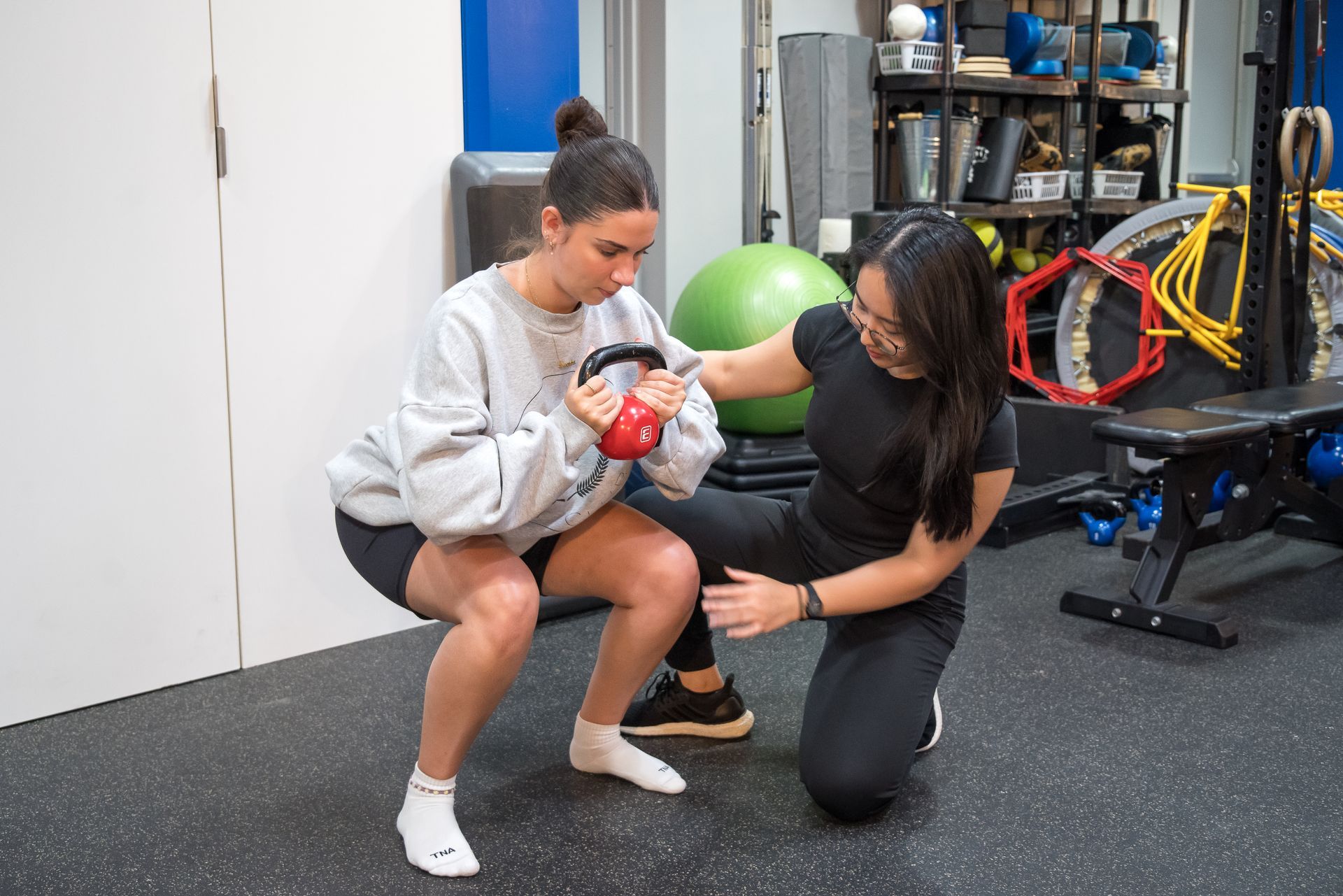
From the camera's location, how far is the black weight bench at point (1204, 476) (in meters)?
2.80

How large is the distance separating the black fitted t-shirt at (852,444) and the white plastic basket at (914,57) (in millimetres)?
2696

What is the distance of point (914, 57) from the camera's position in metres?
4.51

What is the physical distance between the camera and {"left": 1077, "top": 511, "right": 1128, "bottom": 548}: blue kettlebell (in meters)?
3.58

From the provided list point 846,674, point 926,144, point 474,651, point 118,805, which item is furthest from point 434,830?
point 926,144

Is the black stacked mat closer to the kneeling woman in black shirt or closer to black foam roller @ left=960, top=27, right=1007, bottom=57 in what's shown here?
the kneeling woman in black shirt

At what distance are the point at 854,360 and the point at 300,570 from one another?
1.39 meters

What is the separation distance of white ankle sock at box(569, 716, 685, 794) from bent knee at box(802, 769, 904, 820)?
257mm

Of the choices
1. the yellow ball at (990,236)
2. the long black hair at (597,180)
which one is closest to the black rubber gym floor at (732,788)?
the long black hair at (597,180)

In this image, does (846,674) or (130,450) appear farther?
(130,450)

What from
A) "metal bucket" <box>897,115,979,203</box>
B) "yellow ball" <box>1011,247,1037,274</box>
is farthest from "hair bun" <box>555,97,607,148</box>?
"yellow ball" <box>1011,247,1037,274</box>

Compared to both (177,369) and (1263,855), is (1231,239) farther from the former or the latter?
(177,369)

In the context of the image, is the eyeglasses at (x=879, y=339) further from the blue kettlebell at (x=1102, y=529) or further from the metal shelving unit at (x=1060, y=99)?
the metal shelving unit at (x=1060, y=99)

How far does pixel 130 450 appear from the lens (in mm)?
2383

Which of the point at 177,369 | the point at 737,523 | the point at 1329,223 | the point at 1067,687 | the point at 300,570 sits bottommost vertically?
the point at 1067,687
